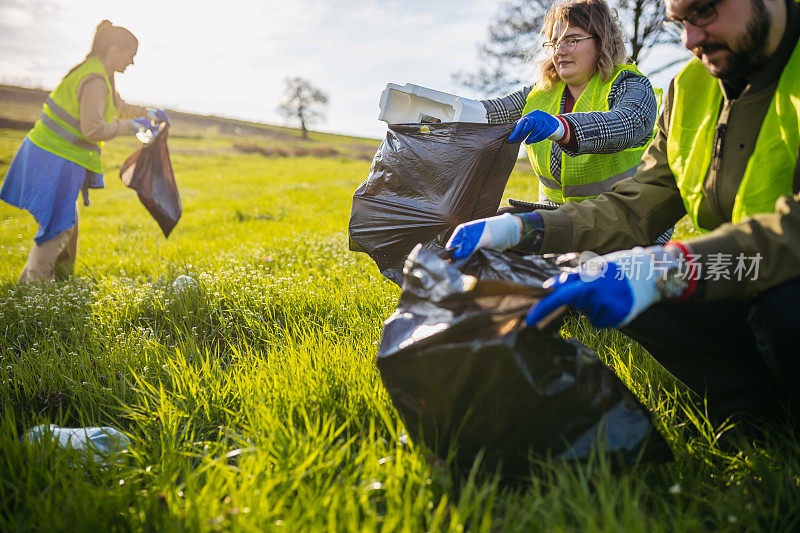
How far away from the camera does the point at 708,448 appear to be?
1.49 meters

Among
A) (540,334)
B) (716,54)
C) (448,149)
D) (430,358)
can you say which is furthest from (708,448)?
(448,149)

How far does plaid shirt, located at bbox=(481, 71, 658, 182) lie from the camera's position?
2.15 meters

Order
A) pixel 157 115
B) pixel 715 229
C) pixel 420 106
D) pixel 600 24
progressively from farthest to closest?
1. pixel 157 115
2. pixel 420 106
3. pixel 600 24
4. pixel 715 229

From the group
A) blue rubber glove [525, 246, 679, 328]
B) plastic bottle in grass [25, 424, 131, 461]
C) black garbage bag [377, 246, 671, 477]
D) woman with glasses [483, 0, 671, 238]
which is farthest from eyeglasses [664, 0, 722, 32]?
plastic bottle in grass [25, 424, 131, 461]

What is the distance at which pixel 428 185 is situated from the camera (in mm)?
2184

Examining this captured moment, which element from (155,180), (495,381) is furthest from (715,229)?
(155,180)

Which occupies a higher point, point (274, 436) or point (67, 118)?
point (67, 118)

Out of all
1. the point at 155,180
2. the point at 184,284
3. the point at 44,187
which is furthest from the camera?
the point at 155,180

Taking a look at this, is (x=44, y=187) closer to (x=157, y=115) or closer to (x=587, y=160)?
(x=157, y=115)

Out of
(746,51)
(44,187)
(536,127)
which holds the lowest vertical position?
(44,187)

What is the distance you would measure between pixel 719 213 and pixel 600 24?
4.34 feet

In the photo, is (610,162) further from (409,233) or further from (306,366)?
(306,366)

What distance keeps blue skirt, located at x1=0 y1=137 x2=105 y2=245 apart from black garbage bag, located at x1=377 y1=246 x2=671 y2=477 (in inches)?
132

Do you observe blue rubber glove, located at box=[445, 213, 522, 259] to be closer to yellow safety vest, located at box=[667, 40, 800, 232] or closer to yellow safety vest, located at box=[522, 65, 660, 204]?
yellow safety vest, located at box=[667, 40, 800, 232]
